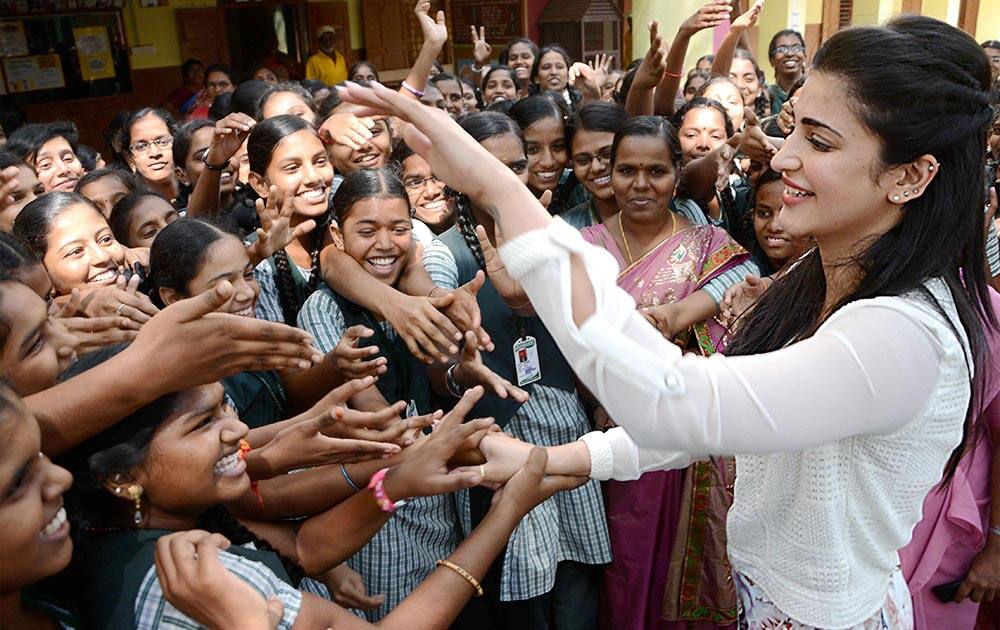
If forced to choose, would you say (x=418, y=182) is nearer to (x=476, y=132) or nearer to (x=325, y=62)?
(x=476, y=132)

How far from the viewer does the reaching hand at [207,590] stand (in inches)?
43.6

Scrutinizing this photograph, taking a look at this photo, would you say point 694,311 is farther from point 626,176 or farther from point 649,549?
point 649,549

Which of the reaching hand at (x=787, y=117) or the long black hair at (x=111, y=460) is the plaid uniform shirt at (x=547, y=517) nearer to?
the long black hair at (x=111, y=460)

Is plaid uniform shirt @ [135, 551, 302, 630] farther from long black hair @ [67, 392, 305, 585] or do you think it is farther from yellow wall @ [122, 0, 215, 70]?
yellow wall @ [122, 0, 215, 70]

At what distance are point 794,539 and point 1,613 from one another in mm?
1144

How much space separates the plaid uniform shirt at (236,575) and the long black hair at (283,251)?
1263mm

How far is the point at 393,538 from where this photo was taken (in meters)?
2.05

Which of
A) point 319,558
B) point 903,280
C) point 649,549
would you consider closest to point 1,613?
point 319,558

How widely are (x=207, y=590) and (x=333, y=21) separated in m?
8.41

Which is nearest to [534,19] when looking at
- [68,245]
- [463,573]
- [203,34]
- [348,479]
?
[203,34]

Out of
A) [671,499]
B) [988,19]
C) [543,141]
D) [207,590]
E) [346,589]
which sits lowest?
[671,499]

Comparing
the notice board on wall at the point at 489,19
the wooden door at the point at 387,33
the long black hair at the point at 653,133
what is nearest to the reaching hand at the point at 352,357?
the long black hair at the point at 653,133

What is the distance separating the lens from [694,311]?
229 cm

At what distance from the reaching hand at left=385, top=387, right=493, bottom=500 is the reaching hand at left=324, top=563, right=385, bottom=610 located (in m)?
0.30
